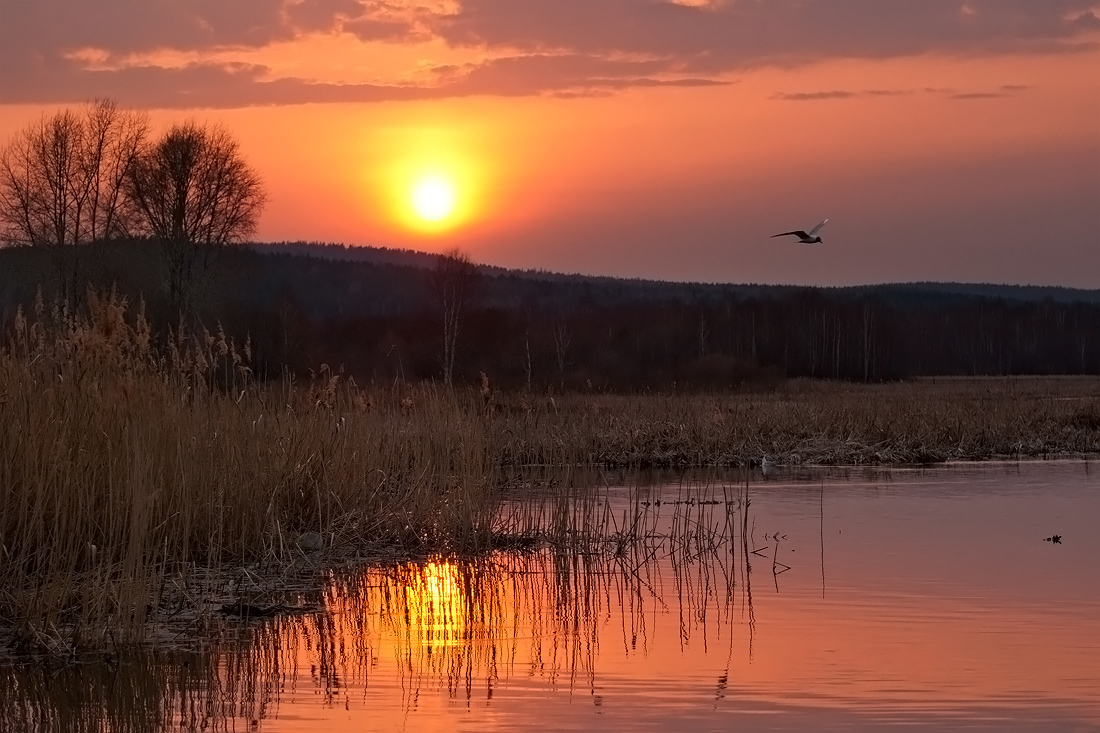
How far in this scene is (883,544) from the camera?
11.9 metres

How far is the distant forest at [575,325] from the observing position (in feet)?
175

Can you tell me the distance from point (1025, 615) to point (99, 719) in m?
5.62

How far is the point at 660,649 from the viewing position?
7316 mm

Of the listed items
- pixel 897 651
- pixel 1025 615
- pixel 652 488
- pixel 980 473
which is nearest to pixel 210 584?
pixel 897 651

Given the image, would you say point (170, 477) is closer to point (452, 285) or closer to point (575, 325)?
point (452, 285)

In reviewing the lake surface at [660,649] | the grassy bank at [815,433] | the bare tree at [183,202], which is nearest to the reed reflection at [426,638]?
the lake surface at [660,649]

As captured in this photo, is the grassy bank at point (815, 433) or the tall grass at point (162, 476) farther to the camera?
the grassy bank at point (815, 433)

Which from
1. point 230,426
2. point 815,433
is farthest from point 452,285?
point 230,426

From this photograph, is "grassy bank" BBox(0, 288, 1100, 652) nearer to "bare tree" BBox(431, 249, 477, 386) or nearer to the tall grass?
the tall grass

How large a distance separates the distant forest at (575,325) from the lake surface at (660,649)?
340 cm

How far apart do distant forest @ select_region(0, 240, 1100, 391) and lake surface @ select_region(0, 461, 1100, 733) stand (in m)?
3.40

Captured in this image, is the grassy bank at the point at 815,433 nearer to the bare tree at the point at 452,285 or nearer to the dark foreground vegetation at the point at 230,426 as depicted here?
the dark foreground vegetation at the point at 230,426

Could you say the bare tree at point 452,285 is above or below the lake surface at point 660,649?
above

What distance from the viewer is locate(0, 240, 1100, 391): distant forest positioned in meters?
53.5
